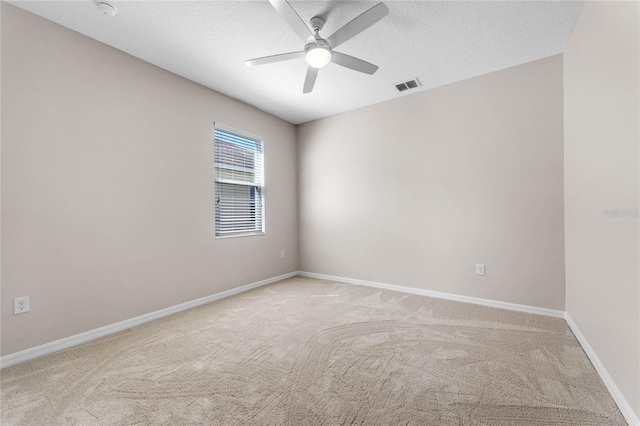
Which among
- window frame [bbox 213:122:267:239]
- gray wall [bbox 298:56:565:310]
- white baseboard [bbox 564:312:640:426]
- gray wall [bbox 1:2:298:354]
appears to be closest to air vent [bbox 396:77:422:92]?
gray wall [bbox 298:56:565:310]

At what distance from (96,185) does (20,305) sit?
40.9 inches

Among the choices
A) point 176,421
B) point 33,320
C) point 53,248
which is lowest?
point 176,421

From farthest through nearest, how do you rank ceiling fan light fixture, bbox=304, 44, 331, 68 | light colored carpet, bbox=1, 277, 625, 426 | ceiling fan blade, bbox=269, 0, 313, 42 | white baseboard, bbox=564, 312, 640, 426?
ceiling fan light fixture, bbox=304, 44, 331, 68, ceiling fan blade, bbox=269, 0, 313, 42, light colored carpet, bbox=1, 277, 625, 426, white baseboard, bbox=564, 312, 640, 426

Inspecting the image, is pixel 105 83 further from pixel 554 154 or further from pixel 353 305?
pixel 554 154

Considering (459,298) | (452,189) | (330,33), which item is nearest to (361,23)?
(330,33)

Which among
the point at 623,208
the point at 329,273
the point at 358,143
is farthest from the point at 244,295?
the point at 623,208

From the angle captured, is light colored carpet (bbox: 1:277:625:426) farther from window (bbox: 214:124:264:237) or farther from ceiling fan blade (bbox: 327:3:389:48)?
ceiling fan blade (bbox: 327:3:389:48)

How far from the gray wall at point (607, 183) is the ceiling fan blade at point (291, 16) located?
5.94 feet

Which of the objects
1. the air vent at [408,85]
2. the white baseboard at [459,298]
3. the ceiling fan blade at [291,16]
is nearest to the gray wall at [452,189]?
the white baseboard at [459,298]

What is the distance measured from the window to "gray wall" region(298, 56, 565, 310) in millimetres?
947

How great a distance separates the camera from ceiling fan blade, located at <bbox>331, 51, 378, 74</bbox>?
2252mm

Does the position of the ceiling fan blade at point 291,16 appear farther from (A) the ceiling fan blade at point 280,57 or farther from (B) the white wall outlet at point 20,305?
(B) the white wall outlet at point 20,305

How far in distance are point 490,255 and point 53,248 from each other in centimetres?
414

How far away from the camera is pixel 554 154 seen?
273 centimetres
